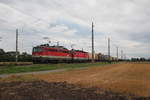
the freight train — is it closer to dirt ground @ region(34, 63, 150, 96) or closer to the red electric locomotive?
the red electric locomotive

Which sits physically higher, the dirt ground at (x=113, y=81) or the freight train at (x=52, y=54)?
the freight train at (x=52, y=54)

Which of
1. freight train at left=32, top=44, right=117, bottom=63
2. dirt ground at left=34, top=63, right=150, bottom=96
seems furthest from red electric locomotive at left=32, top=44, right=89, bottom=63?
dirt ground at left=34, top=63, right=150, bottom=96

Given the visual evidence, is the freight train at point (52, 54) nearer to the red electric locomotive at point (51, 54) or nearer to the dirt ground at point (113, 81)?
the red electric locomotive at point (51, 54)

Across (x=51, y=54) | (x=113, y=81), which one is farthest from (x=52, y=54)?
(x=113, y=81)

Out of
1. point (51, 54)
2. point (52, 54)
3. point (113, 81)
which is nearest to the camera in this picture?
point (113, 81)

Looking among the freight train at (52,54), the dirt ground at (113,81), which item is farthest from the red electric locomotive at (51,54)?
the dirt ground at (113,81)

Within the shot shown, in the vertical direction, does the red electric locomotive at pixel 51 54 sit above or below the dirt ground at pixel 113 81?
above

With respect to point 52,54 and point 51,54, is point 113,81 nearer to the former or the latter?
point 51,54

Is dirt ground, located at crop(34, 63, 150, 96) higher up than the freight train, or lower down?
lower down

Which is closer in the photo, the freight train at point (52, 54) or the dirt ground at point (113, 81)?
the dirt ground at point (113, 81)

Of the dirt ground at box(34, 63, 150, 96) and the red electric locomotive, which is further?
the red electric locomotive

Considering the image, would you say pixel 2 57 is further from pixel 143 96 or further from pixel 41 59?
pixel 143 96

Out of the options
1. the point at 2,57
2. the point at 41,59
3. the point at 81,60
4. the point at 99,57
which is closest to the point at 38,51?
the point at 41,59

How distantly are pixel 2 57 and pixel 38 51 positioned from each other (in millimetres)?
17897
